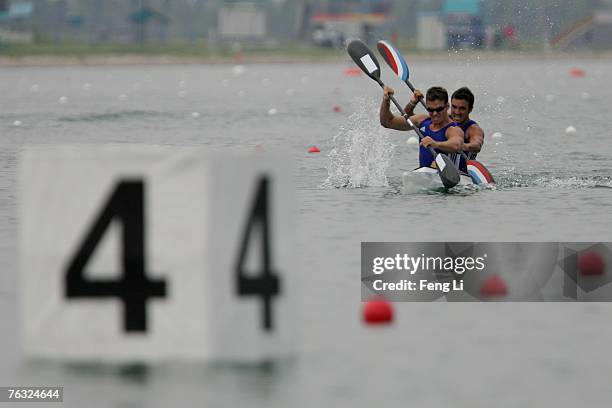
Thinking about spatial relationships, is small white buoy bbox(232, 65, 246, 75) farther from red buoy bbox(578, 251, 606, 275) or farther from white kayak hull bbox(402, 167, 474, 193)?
red buoy bbox(578, 251, 606, 275)

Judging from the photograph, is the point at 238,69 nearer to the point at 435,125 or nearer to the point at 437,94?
the point at 435,125

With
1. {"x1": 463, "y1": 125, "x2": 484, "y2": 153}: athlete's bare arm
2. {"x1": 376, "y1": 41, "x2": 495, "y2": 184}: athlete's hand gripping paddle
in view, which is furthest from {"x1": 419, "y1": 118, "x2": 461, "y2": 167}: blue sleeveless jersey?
{"x1": 463, "y1": 125, "x2": 484, "y2": 153}: athlete's bare arm

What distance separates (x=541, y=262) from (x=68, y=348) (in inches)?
211

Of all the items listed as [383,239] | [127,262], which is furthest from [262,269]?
[383,239]

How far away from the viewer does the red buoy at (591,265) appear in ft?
39.9

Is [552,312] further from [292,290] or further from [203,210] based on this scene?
[203,210]

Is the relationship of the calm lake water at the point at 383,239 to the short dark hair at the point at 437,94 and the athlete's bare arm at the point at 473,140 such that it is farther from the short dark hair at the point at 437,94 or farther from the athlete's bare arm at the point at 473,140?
the short dark hair at the point at 437,94

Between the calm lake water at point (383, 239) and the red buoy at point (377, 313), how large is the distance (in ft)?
0.30

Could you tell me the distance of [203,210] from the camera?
8.32 meters

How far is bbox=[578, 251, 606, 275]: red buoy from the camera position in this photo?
12.2m

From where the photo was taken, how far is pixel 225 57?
103688 mm

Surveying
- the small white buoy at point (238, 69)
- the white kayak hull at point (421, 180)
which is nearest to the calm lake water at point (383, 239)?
the white kayak hull at point (421, 180)

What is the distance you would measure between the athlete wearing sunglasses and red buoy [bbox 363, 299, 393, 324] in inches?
270

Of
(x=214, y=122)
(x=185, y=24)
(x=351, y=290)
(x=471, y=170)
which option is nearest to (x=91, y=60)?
(x=214, y=122)
